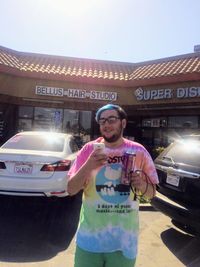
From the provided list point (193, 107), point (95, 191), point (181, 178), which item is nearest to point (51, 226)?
point (181, 178)

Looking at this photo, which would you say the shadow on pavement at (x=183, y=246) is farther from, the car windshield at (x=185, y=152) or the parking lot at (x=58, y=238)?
the car windshield at (x=185, y=152)

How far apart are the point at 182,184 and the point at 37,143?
360 cm

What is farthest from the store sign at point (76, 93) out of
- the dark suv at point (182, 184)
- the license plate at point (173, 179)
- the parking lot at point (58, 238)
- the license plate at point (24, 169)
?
the license plate at point (173, 179)

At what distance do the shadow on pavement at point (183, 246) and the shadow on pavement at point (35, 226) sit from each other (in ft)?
4.57

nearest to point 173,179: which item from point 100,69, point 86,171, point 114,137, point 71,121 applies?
point 114,137

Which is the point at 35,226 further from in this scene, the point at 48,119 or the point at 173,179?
the point at 48,119

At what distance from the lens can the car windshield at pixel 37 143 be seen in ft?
26.5

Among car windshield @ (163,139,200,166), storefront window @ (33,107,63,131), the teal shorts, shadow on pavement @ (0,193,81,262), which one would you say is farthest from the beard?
storefront window @ (33,107,63,131)

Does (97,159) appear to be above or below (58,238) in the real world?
above

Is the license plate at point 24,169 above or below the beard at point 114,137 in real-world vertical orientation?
below

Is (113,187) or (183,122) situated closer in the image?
(113,187)

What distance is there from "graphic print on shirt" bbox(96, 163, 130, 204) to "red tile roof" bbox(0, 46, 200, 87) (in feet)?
38.6

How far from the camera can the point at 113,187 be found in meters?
2.92

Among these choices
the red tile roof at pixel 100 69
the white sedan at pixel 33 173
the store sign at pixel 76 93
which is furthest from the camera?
the store sign at pixel 76 93
